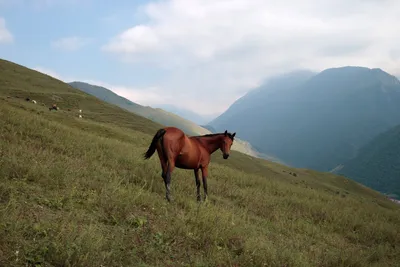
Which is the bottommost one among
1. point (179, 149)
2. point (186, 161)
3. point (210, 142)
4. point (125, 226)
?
point (125, 226)

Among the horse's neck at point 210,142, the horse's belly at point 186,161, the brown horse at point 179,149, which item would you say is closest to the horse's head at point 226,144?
the brown horse at point 179,149

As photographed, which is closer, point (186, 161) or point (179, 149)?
point (179, 149)

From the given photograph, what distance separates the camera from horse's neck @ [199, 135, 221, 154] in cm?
1331

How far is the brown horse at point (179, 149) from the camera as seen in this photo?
→ 36.9 ft

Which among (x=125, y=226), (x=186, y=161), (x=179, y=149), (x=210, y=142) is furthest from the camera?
(x=210, y=142)

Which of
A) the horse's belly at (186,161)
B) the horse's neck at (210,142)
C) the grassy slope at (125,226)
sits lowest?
the grassy slope at (125,226)

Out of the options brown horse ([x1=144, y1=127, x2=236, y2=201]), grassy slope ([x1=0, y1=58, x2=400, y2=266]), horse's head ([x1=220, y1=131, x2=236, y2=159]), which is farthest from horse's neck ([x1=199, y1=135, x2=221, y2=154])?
grassy slope ([x1=0, y1=58, x2=400, y2=266])

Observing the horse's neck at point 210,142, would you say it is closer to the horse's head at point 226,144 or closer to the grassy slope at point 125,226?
the horse's head at point 226,144

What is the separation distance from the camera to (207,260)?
6426mm

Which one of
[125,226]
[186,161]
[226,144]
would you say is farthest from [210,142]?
[125,226]

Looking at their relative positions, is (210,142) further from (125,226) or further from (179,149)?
(125,226)

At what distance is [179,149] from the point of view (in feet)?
38.3

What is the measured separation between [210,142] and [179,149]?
2218 mm

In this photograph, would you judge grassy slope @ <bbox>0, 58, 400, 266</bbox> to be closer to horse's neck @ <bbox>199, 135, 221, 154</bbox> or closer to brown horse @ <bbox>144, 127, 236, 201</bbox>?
brown horse @ <bbox>144, 127, 236, 201</bbox>
